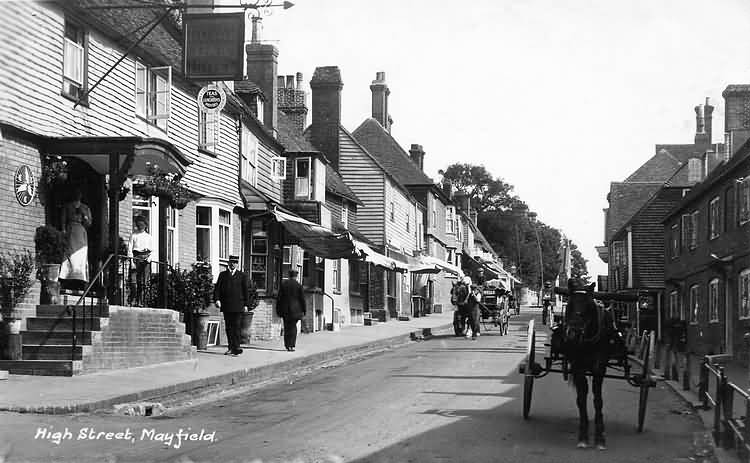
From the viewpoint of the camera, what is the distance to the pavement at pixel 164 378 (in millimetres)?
12484

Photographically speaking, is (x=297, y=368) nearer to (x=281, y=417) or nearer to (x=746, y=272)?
(x=281, y=417)

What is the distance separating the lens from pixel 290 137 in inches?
1502

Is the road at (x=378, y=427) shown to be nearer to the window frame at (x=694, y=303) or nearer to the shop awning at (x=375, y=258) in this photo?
the shop awning at (x=375, y=258)

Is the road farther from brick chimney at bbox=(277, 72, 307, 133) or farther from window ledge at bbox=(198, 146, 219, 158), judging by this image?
brick chimney at bbox=(277, 72, 307, 133)

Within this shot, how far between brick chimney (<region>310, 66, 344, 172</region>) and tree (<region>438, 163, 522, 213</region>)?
77.4m

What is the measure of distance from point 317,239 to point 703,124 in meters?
43.3

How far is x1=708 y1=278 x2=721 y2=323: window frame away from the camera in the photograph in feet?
99.5

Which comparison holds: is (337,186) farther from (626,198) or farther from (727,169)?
(626,198)

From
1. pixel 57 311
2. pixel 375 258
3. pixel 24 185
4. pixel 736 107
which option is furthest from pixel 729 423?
pixel 736 107

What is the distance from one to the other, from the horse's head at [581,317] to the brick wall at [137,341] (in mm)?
8332

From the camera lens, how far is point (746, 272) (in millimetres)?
26156

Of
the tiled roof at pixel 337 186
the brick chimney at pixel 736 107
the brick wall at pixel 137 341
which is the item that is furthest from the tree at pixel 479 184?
the brick wall at pixel 137 341

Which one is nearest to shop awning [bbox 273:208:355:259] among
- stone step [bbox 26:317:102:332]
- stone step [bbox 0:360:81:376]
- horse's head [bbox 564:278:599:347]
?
stone step [bbox 26:317:102:332]

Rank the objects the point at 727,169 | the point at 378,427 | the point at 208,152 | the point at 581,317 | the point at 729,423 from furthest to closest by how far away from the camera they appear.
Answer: the point at 727,169 → the point at 208,152 → the point at 378,427 → the point at 581,317 → the point at 729,423
